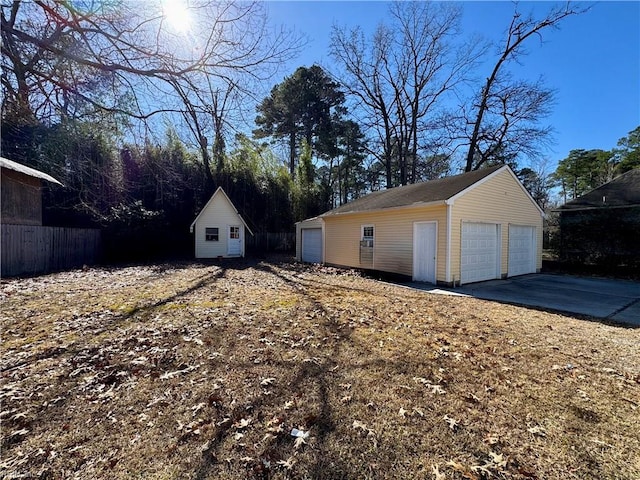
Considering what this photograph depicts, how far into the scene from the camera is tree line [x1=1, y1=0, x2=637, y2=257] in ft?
18.8

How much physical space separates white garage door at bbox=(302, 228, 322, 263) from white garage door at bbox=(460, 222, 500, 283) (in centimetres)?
777

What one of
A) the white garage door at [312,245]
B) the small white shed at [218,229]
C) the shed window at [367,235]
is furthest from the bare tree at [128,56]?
the small white shed at [218,229]

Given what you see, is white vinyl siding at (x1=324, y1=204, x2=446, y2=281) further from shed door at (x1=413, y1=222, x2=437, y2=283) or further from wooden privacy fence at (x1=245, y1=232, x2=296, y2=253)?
wooden privacy fence at (x1=245, y1=232, x2=296, y2=253)

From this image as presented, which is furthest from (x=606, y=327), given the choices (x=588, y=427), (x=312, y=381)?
(x=312, y=381)

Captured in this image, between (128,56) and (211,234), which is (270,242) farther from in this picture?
(128,56)

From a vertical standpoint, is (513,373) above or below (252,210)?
below

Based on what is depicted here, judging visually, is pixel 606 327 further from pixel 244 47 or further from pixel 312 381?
pixel 244 47

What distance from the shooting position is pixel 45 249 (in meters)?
Result: 11.9

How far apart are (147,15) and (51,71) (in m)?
2.17

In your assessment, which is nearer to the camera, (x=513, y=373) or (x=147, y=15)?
(x=513, y=373)

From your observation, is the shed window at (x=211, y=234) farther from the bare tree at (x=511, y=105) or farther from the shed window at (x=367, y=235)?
the bare tree at (x=511, y=105)

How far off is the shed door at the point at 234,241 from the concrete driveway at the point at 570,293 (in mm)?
11745

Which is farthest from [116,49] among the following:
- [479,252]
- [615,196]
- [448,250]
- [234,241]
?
[615,196]

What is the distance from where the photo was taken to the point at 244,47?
6312 millimetres
